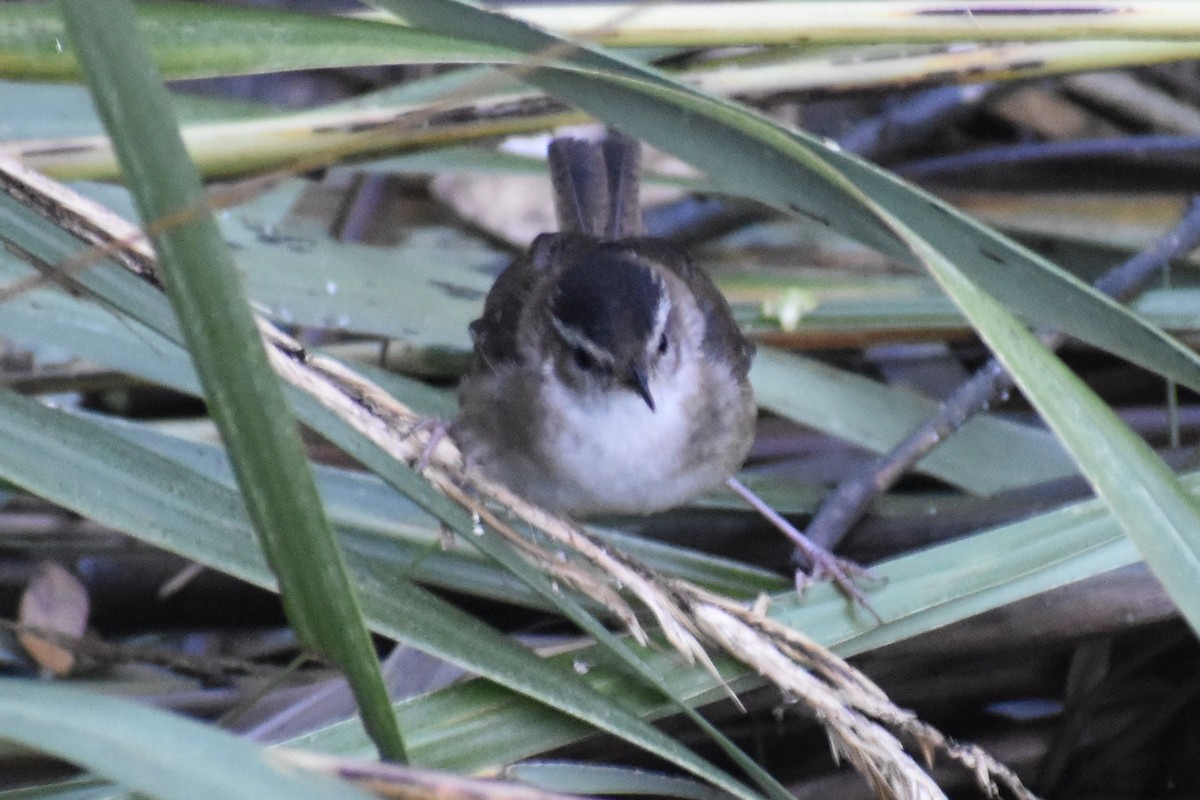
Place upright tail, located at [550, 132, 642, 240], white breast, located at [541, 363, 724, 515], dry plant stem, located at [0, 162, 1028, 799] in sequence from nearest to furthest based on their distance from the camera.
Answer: dry plant stem, located at [0, 162, 1028, 799], white breast, located at [541, 363, 724, 515], upright tail, located at [550, 132, 642, 240]

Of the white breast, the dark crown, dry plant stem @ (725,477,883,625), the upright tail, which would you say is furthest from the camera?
the upright tail

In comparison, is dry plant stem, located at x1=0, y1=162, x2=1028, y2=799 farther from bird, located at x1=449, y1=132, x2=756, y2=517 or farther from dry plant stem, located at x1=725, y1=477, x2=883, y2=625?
bird, located at x1=449, y1=132, x2=756, y2=517

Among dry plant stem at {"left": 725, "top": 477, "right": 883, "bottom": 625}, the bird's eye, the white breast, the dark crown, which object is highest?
the dark crown

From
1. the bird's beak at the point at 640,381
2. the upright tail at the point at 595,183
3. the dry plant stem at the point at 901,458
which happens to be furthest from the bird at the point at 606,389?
the upright tail at the point at 595,183

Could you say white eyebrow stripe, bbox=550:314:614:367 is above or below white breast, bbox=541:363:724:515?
above

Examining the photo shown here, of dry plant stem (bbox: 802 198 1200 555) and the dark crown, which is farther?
dry plant stem (bbox: 802 198 1200 555)

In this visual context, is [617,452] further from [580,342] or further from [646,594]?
[646,594]

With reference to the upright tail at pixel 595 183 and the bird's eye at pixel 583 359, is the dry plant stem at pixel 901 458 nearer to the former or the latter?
the bird's eye at pixel 583 359

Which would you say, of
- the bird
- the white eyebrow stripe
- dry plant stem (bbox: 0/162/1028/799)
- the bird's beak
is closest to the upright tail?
the bird
